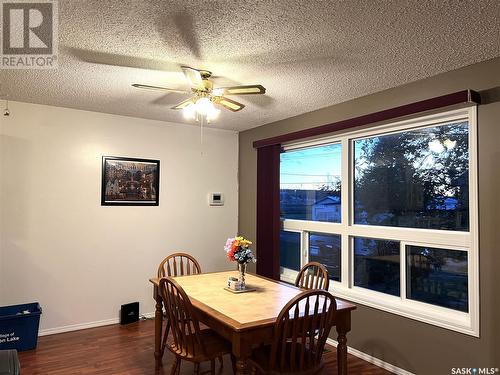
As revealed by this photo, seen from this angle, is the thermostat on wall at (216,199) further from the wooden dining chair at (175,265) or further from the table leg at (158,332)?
the table leg at (158,332)

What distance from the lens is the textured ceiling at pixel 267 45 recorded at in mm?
1851

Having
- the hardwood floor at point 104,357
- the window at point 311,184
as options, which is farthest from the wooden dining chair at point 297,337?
the window at point 311,184

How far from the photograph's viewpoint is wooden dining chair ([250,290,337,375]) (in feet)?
6.66

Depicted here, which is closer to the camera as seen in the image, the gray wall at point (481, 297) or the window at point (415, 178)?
the gray wall at point (481, 297)

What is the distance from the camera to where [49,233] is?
3729 mm

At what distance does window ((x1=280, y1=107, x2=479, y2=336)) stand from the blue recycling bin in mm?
2833

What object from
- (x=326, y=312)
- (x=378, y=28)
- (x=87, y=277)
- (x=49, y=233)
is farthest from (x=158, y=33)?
(x=87, y=277)

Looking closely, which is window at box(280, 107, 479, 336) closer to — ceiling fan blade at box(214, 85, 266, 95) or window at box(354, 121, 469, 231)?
window at box(354, 121, 469, 231)

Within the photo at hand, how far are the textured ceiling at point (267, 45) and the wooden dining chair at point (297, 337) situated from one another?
1539 millimetres

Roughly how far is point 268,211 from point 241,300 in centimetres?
200

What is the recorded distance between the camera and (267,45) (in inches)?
89.3
